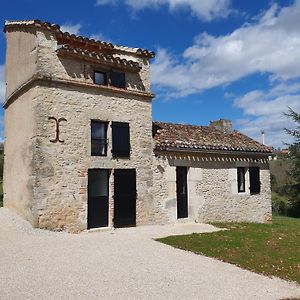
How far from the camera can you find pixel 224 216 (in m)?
17.0

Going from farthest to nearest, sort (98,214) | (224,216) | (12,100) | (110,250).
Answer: (224,216), (12,100), (98,214), (110,250)

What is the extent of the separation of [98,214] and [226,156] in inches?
281

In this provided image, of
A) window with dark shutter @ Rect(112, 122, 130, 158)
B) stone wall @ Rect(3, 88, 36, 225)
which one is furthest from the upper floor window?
stone wall @ Rect(3, 88, 36, 225)

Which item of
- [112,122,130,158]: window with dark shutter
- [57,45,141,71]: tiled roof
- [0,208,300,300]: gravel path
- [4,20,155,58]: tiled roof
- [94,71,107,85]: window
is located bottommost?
[0,208,300,300]: gravel path

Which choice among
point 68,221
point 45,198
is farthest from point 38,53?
point 68,221

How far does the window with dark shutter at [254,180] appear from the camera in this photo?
18.2 m

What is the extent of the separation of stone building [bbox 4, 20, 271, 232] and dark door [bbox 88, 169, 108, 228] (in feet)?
0.13

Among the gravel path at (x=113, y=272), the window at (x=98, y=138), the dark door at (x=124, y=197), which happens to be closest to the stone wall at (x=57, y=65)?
the window at (x=98, y=138)

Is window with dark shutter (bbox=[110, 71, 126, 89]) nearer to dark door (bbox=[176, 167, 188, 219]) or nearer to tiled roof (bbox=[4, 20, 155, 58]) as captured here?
tiled roof (bbox=[4, 20, 155, 58])

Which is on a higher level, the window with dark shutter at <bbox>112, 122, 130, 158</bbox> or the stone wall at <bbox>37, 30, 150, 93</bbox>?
the stone wall at <bbox>37, 30, 150, 93</bbox>

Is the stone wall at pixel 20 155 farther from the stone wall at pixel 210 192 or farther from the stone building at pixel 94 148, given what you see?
the stone wall at pixel 210 192

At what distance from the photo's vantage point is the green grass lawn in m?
9.02

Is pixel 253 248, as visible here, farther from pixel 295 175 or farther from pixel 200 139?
pixel 295 175

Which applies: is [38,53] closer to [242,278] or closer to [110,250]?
[110,250]
